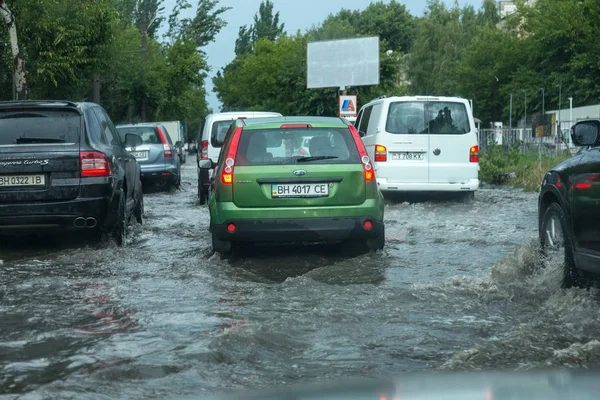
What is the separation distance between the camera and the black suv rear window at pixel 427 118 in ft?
53.3

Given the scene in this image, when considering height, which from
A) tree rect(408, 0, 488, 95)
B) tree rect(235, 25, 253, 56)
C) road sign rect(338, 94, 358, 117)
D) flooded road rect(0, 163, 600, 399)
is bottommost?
flooded road rect(0, 163, 600, 399)

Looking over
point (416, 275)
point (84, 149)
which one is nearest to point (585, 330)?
point (416, 275)

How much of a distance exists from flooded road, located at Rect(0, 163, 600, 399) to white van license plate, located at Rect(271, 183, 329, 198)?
25.8 inches

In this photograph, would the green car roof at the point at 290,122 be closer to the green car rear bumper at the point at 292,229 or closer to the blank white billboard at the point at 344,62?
the green car rear bumper at the point at 292,229

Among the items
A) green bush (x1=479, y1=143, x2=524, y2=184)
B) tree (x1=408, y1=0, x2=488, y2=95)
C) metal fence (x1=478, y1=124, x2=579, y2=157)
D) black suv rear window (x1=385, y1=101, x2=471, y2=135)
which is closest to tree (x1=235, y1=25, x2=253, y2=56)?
→ tree (x1=408, y1=0, x2=488, y2=95)

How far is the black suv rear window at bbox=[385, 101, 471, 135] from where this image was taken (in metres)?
16.2

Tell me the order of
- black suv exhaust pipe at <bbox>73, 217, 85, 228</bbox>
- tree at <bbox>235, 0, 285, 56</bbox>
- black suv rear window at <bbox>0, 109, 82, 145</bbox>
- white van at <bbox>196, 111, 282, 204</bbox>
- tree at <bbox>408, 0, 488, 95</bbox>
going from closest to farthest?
black suv exhaust pipe at <bbox>73, 217, 85, 228</bbox> < black suv rear window at <bbox>0, 109, 82, 145</bbox> < white van at <bbox>196, 111, 282, 204</bbox> < tree at <bbox>408, 0, 488, 95</bbox> < tree at <bbox>235, 0, 285, 56</bbox>

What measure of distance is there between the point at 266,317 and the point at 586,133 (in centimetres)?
251

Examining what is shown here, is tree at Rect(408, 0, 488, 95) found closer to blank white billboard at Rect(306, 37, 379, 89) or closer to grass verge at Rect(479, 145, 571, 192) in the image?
blank white billboard at Rect(306, 37, 379, 89)

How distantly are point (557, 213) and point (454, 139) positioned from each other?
920cm

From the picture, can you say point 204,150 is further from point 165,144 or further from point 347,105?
point 347,105

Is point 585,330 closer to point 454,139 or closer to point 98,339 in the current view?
point 98,339

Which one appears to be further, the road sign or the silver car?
the road sign

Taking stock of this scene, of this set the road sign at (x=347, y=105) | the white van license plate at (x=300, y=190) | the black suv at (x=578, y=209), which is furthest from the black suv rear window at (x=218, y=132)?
the road sign at (x=347, y=105)
